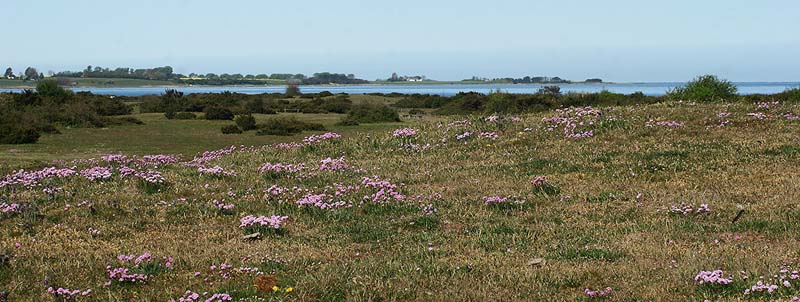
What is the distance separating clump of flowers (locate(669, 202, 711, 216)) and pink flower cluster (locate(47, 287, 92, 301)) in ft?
25.4

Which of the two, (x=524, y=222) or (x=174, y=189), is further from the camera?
(x=174, y=189)

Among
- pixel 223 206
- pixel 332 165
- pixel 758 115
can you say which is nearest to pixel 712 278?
pixel 223 206

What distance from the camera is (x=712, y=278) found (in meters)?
7.11

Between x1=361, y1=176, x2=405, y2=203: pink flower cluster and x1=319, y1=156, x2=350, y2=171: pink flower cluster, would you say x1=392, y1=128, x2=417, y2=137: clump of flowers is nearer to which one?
x1=319, y1=156, x2=350, y2=171: pink flower cluster

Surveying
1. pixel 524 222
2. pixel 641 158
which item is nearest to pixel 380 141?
pixel 641 158

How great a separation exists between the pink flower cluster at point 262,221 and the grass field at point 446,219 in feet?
0.14

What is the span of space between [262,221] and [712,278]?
19.2 ft

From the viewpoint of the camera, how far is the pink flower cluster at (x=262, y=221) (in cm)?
1049

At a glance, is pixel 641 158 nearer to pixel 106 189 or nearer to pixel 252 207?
pixel 252 207

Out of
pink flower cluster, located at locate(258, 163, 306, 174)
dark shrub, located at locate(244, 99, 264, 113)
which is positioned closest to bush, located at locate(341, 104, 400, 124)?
dark shrub, located at locate(244, 99, 264, 113)

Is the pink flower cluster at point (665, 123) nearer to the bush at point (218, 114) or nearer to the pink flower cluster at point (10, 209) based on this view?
the pink flower cluster at point (10, 209)

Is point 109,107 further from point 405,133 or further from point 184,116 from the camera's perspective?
point 405,133

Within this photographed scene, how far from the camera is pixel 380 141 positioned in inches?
813

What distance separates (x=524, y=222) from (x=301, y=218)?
10.8 ft
